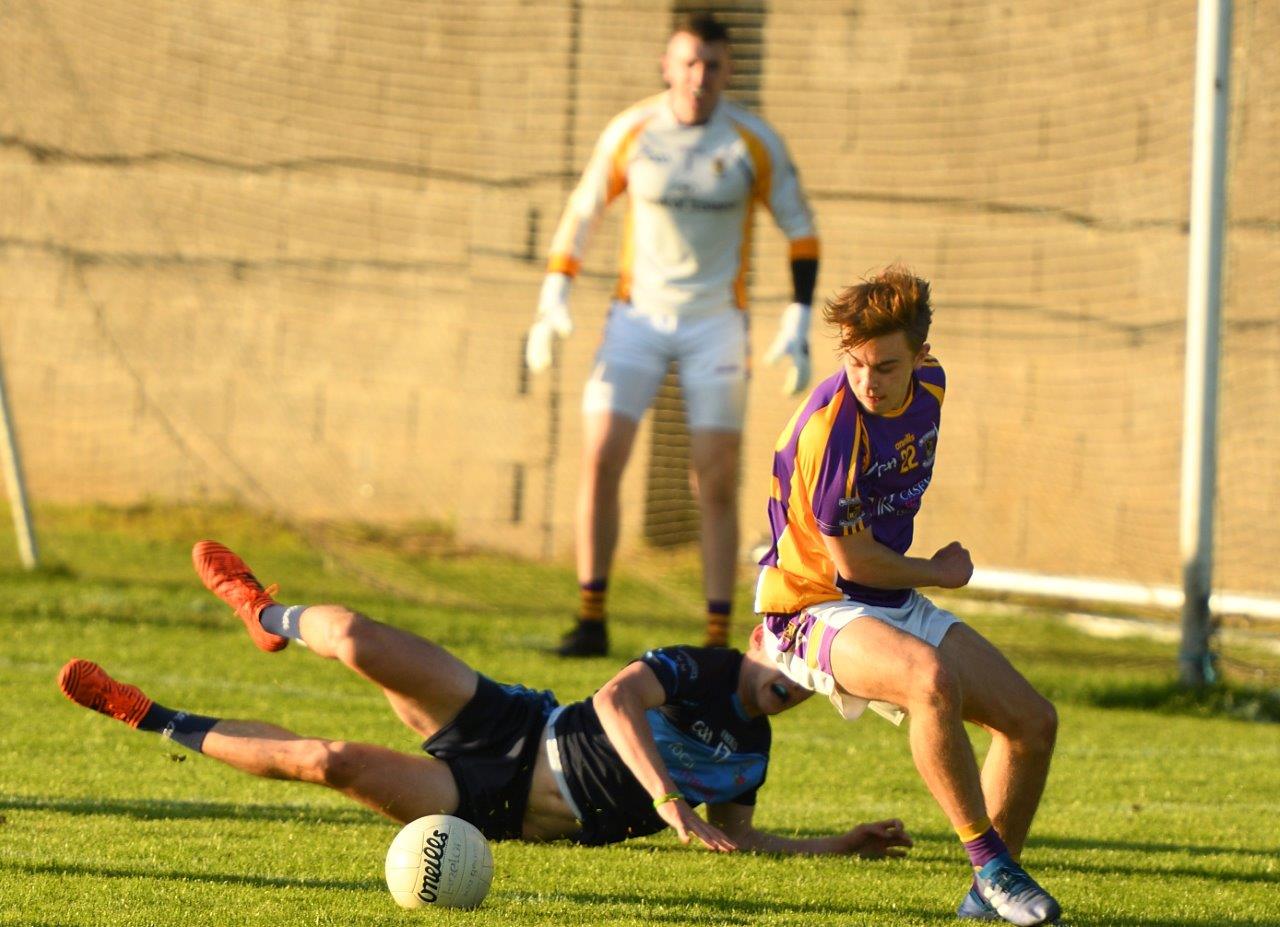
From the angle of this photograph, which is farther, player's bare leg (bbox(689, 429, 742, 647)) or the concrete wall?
the concrete wall

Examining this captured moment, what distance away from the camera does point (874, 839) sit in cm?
488

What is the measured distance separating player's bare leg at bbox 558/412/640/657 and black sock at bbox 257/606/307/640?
316cm

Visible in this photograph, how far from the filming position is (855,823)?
5555 millimetres

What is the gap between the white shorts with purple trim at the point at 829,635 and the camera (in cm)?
451

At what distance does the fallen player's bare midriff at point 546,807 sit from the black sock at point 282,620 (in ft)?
2.31

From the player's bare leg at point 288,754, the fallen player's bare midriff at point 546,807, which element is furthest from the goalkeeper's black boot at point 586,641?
the player's bare leg at point 288,754

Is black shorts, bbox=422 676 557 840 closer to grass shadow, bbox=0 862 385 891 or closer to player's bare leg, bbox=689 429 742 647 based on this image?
grass shadow, bbox=0 862 385 891

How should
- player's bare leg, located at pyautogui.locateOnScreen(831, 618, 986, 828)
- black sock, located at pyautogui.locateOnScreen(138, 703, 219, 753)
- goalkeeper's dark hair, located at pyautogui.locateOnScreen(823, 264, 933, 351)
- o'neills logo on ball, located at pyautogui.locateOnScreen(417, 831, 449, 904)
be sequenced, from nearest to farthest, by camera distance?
o'neills logo on ball, located at pyautogui.locateOnScreen(417, 831, 449, 904) < player's bare leg, located at pyautogui.locateOnScreen(831, 618, 986, 828) < goalkeeper's dark hair, located at pyautogui.locateOnScreen(823, 264, 933, 351) < black sock, located at pyautogui.locateOnScreen(138, 703, 219, 753)

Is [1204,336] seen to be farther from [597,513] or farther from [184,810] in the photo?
[184,810]

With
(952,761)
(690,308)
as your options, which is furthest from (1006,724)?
(690,308)

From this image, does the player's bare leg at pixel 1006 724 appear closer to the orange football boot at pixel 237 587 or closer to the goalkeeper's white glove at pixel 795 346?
the orange football boot at pixel 237 587

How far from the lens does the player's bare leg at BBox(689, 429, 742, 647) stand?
8.07m

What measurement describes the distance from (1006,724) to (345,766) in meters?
1.59

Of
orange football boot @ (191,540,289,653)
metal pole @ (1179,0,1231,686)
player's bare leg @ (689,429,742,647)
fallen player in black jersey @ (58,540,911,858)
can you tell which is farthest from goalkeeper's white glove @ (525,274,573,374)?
fallen player in black jersey @ (58,540,911,858)
